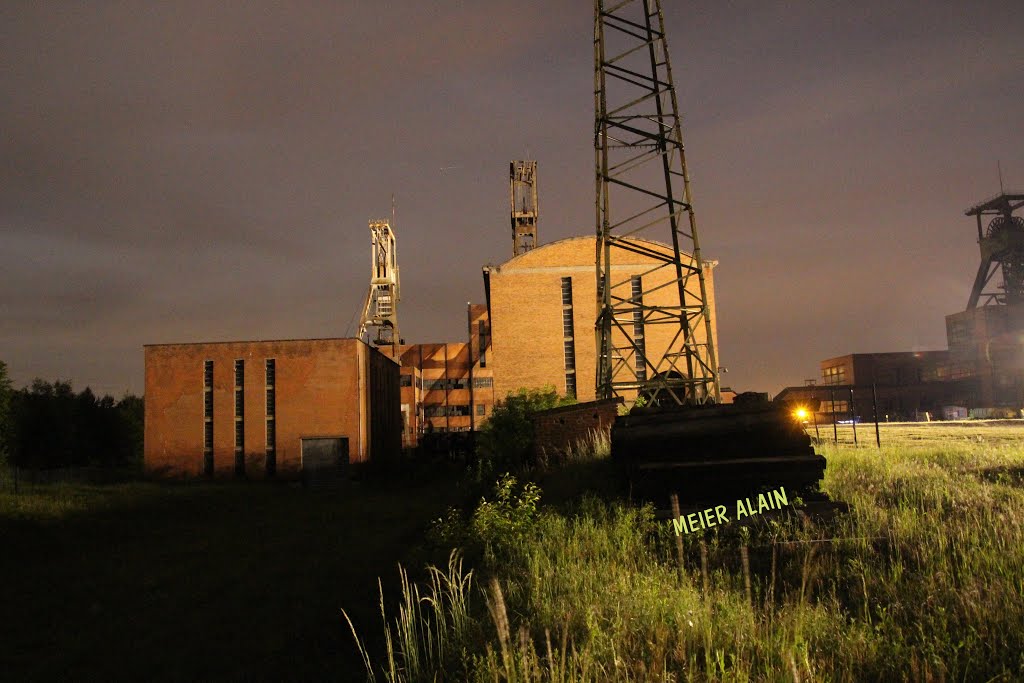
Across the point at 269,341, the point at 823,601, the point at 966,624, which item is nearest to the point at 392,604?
the point at 823,601

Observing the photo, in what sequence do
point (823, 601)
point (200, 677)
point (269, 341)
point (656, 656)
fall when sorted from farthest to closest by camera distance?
point (269, 341), point (200, 677), point (823, 601), point (656, 656)

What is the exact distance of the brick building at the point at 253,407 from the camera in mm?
33750

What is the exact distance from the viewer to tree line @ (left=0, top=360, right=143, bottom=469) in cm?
4881

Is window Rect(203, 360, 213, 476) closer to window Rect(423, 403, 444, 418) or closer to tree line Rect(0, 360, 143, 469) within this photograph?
tree line Rect(0, 360, 143, 469)

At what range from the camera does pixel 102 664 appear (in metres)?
8.44

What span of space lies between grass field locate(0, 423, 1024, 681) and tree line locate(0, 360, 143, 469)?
39.1 m

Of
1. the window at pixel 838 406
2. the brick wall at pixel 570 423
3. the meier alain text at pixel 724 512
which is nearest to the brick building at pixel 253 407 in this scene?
the brick wall at pixel 570 423

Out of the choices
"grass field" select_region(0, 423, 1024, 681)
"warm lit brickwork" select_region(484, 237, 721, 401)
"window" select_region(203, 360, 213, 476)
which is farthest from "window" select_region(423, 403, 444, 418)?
"grass field" select_region(0, 423, 1024, 681)

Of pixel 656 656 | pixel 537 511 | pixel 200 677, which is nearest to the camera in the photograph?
pixel 656 656

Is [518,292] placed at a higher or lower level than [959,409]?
higher

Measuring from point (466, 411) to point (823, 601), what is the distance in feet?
174

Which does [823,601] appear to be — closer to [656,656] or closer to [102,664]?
[656,656]

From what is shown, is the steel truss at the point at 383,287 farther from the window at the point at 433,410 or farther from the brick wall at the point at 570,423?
the brick wall at the point at 570,423

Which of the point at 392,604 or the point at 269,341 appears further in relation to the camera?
the point at 269,341
